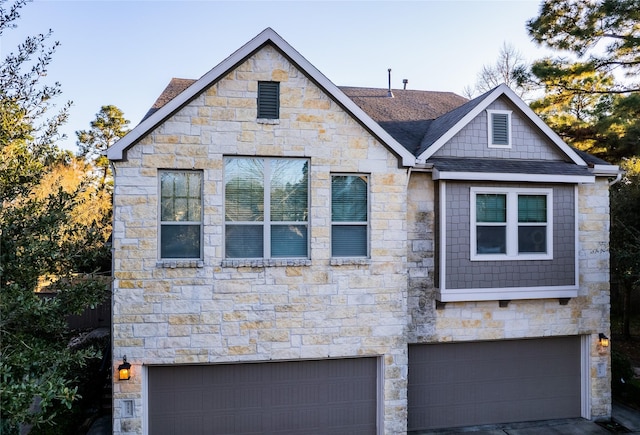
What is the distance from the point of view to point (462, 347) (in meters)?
9.20

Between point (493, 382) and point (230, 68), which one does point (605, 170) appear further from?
point (230, 68)

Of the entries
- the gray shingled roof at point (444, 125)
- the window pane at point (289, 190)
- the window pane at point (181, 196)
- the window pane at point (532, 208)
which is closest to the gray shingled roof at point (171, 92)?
the window pane at point (181, 196)

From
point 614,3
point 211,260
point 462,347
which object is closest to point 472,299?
point 462,347

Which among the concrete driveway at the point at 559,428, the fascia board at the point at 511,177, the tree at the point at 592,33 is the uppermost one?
the tree at the point at 592,33

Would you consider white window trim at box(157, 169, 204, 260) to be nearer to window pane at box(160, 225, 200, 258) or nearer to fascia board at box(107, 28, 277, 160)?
window pane at box(160, 225, 200, 258)

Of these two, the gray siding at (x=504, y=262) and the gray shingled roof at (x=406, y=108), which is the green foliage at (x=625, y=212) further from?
the gray shingled roof at (x=406, y=108)

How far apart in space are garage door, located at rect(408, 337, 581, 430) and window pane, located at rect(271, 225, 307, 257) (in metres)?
3.38

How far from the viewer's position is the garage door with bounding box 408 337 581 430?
356 inches

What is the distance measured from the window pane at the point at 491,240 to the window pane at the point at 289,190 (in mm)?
3755

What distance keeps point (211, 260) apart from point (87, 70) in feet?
23.8

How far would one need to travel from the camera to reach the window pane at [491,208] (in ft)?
29.1

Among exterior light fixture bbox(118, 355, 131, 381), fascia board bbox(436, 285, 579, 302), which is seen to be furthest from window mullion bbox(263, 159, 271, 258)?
fascia board bbox(436, 285, 579, 302)

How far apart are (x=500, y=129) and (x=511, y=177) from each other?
51.7 inches

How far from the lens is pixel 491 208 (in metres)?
8.92
